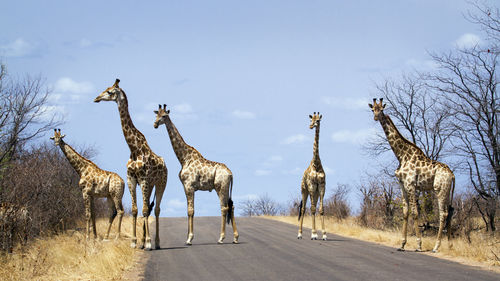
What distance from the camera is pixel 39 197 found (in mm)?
22344

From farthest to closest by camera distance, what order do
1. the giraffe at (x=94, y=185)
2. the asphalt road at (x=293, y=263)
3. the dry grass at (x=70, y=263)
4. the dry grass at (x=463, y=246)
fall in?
the giraffe at (x=94, y=185) < the dry grass at (x=463, y=246) < the dry grass at (x=70, y=263) < the asphalt road at (x=293, y=263)

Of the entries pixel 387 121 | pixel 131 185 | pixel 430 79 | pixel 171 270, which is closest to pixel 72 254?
pixel 131 185

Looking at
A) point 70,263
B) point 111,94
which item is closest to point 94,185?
point 111,94

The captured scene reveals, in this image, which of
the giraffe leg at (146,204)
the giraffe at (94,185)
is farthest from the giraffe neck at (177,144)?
the giraffe at (94,185)

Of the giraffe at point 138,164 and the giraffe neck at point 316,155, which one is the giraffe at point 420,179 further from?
the giraffe at point 138,164

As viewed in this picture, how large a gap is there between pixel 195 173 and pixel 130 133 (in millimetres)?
2448

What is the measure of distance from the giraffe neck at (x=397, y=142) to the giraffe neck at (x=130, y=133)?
780cm

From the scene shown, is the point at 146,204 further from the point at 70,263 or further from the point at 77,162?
the point at 77,162

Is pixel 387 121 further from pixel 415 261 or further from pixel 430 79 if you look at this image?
pixel 430 79

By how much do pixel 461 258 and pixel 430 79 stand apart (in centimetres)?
1180

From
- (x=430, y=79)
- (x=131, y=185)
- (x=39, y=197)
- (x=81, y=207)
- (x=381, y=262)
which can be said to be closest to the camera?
(x=381, y=262)

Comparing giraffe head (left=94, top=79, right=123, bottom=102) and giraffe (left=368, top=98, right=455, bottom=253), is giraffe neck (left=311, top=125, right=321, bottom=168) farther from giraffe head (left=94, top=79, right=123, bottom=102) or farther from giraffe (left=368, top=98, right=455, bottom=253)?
giraffe head (left=94, top=79, right=123, bottom=102)

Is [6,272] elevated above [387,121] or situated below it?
below

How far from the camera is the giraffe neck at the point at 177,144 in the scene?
19297 mm
